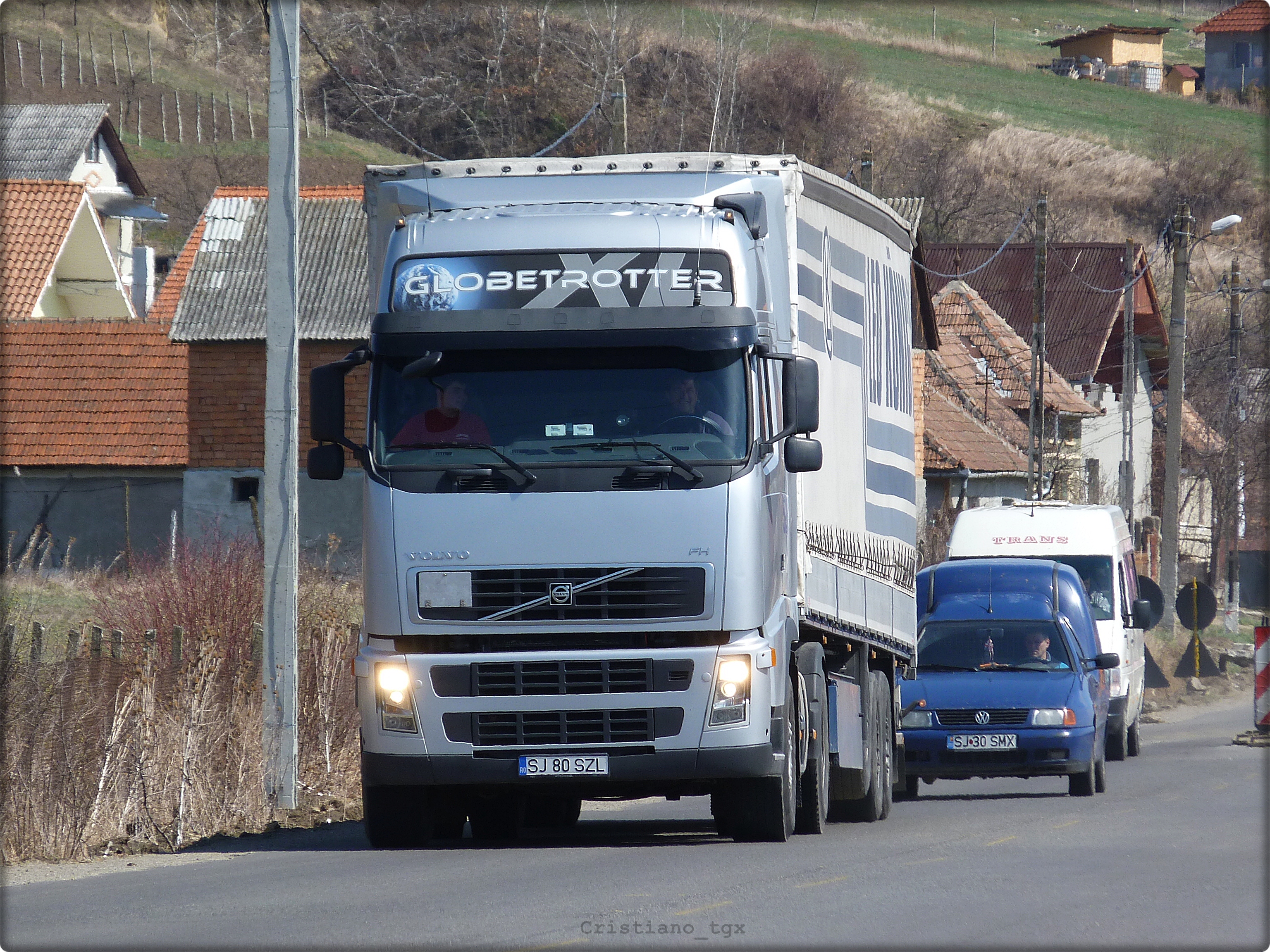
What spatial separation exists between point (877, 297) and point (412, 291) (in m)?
4.99

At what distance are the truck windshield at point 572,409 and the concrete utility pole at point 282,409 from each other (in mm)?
3891

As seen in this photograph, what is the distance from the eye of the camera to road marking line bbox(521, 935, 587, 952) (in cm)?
807

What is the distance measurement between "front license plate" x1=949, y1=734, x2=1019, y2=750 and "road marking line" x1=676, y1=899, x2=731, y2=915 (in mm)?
8700

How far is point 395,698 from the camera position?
11148 mm

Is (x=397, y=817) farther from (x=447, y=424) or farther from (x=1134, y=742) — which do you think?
(x=1134, y=742)

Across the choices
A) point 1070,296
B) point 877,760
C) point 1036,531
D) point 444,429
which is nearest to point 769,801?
point 444,429

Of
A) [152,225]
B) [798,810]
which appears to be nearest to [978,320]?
[152,225]

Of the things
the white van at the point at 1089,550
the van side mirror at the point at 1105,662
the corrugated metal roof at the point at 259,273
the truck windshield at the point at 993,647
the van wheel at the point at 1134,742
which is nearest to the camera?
the van side mirror at the point at 1105,662

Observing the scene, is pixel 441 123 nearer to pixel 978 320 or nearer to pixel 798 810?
pixel 978 320

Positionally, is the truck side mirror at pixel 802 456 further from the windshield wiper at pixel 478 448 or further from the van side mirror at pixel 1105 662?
the van side mirror at pixel 1105 662

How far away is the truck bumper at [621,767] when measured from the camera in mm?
11023

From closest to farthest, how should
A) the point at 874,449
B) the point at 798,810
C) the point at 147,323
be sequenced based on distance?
1. the point at 798,810
2. the point at 874,449
3. the point at 147,323

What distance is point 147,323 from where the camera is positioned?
4269cm

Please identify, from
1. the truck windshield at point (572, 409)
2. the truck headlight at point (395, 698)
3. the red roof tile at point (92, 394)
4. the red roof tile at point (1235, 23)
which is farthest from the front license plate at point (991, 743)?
the red roof tile at point (1235, 23)
